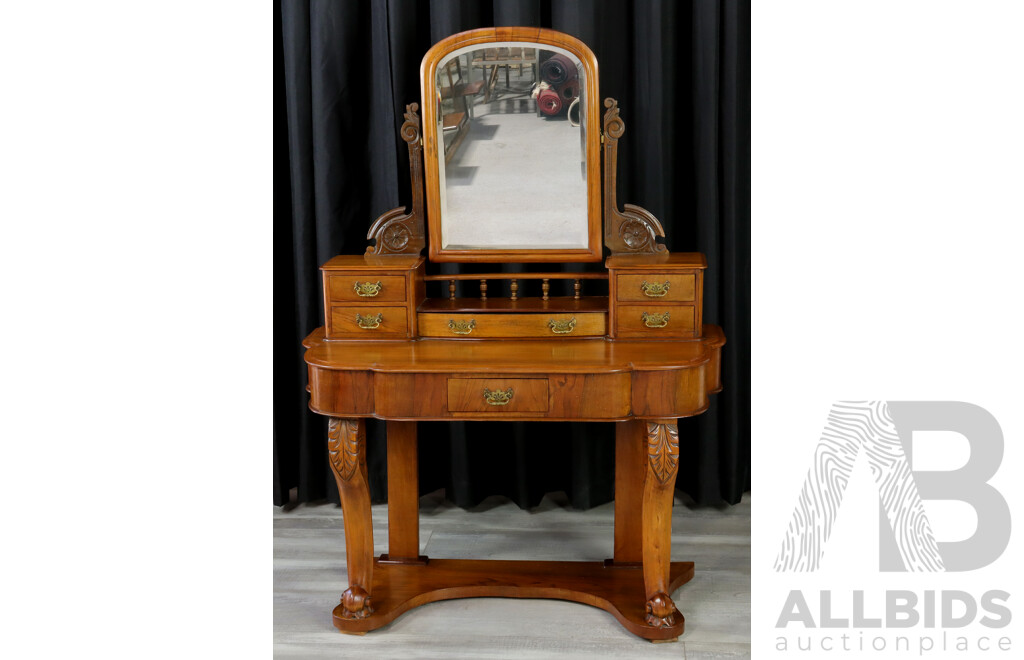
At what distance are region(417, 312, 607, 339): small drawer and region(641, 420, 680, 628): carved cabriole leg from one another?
1.16 feet

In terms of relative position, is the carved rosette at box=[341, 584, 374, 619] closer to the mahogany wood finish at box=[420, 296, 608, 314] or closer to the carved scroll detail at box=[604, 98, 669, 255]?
the mahogany wood finish at box=[420, 296, 608, 314]

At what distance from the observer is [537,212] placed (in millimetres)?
2814

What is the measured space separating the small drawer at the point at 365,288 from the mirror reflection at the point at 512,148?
0.22m

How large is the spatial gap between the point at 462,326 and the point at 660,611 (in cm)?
94

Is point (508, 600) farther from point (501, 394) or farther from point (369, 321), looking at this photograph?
point (369, 321)

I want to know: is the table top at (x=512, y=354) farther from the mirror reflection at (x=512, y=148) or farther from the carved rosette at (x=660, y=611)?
the carved rosette at (x=660, y=611)

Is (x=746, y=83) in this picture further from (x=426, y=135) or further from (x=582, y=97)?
(x=426, y=135)

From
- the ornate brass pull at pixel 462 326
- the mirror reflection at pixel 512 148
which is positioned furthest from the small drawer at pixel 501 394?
the mirror reflection at pixel 512 148

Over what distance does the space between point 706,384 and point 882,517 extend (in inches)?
23.8

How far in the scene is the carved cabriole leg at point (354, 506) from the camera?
103 inches

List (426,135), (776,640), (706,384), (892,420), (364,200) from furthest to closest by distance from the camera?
(364,200)
(426,135)
(706,384)
(776,640)
(892,420)

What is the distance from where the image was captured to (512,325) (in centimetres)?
276

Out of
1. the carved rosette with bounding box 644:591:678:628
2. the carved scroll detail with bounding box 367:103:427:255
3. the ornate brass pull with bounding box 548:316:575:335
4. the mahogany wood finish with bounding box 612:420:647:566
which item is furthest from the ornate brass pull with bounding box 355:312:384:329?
the carved rosette with bounding box 644:591:678:628

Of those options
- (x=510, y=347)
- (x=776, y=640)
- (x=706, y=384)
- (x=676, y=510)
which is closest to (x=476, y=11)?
(x=510, y=347)
